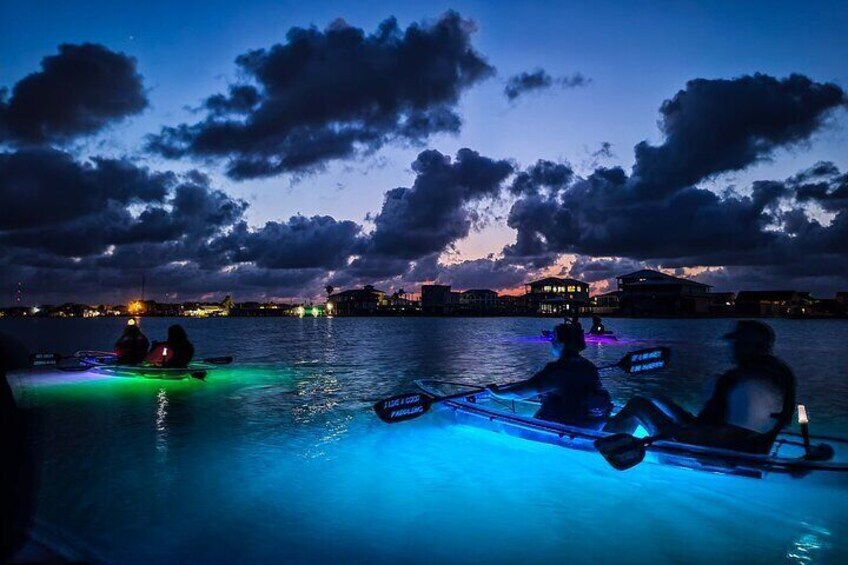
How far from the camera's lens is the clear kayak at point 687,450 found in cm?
796

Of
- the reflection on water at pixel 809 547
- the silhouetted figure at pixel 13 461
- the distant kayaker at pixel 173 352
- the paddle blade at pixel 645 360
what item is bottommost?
the reflection on water at pixel 809 547

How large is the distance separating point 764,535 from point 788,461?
111 centimetres

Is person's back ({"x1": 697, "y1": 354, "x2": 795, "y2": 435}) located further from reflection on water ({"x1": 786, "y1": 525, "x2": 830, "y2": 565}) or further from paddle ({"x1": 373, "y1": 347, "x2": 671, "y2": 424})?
paddle ({"x1": 373, "y1": 347, "x2": 671, "y2": 424})

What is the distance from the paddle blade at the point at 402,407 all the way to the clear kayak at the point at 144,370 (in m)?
12.1

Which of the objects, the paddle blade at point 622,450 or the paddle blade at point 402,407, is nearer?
the paddle blade at point 622,450

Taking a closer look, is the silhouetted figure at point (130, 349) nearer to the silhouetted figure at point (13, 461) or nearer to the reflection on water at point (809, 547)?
the silhouetted figure at point (13, 461)

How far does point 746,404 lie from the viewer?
26.3 feet

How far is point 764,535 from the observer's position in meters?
7.86

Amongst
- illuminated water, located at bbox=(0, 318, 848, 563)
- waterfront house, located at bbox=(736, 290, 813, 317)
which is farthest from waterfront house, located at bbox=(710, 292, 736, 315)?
illuminated water, located at bbox=(0, 318, 848, 563)

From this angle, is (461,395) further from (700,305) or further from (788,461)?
(700,305)

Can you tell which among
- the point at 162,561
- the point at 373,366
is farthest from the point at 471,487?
the point at 373,366

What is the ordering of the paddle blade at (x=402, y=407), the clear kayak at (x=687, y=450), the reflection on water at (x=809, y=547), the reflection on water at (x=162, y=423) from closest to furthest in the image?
the reflection on water at (x=809, y=547) < the clear kayak at (x=687, y=450) < the paddle blade at (x=402, y=407) < the reflection on water at (x=162, y=423)

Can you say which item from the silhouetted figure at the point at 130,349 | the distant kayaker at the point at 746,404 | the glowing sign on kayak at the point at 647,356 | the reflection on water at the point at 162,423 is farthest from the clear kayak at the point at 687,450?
the silhouetted figure at the point at 130,349

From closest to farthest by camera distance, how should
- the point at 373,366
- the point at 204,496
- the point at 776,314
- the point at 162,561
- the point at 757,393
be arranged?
the point at 162,561 < the point at 757,393 < the point at 204,496 < the point at 373,366 < the point at 776,314
